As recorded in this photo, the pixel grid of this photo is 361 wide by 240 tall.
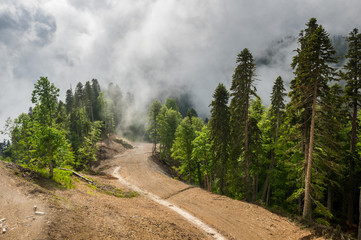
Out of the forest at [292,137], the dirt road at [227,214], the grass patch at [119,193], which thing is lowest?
the grass patch at [119,193]

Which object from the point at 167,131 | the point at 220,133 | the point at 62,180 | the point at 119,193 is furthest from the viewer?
the point at 167,131

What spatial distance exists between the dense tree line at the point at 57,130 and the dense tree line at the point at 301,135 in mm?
15826

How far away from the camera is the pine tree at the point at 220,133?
23.0 meters

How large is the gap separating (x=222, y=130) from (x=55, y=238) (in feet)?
63.5

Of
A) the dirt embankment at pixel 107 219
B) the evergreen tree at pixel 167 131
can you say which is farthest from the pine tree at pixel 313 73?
the evergreen tree at pixel 167 131

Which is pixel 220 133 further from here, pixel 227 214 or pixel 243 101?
pixel 227 214

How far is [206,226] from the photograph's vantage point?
12602 millimetres

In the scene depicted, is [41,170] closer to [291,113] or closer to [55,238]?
[55,238]

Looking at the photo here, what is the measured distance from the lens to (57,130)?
Answer: 51.0ft

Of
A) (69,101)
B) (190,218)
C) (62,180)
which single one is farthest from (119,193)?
(69,101)

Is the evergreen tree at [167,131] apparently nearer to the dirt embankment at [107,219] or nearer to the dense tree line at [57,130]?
the dense tree line at [57,130]

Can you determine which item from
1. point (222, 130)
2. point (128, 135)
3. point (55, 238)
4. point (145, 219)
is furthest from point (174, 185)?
point (128, 135)

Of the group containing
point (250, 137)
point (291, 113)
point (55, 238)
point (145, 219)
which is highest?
point (291, 113)

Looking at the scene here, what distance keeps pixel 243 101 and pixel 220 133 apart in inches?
239
